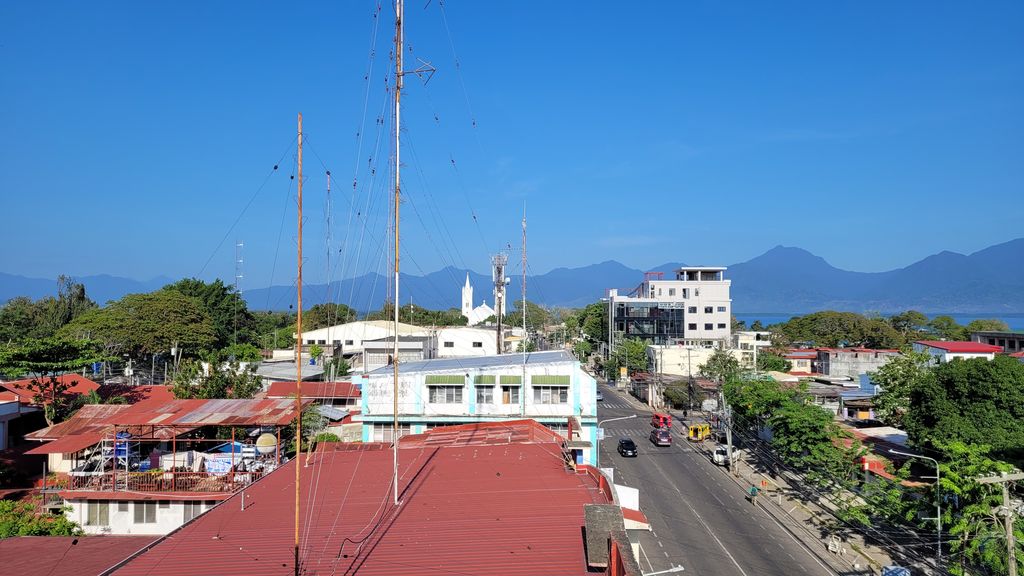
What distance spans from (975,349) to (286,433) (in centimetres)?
5147

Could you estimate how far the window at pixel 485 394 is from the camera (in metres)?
25.3

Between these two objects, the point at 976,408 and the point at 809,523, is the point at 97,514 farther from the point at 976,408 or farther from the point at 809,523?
the point at 976,408

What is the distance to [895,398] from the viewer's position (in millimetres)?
33875

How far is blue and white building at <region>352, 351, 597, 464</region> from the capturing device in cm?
2472

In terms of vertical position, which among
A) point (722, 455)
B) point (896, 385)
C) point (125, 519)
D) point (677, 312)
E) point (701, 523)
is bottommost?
point (701, 523)

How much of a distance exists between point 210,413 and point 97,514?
528 cm

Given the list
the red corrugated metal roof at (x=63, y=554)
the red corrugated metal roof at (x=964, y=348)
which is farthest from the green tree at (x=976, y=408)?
the red corrugated metal roof at (x=964, y=348)

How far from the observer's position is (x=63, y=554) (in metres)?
13.3

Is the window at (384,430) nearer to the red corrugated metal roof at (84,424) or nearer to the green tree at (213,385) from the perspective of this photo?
the red corrugated metal roof at (84,424)

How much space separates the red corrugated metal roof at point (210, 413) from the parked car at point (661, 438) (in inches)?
832

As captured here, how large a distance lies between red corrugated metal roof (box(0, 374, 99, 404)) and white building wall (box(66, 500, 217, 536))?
15648 mm

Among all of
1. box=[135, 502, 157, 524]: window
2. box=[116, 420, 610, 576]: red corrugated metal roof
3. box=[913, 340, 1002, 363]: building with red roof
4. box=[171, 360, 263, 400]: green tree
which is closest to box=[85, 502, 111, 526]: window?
box=[135, 502, 157, 524]: window

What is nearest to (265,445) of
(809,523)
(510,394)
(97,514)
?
(97,514)

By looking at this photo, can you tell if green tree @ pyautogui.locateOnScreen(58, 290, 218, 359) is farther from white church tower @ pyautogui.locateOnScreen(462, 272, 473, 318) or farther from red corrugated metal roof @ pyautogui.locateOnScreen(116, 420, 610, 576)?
white church tower @ pyautogui.locateOnScreen(462, 272, 473, 318)
